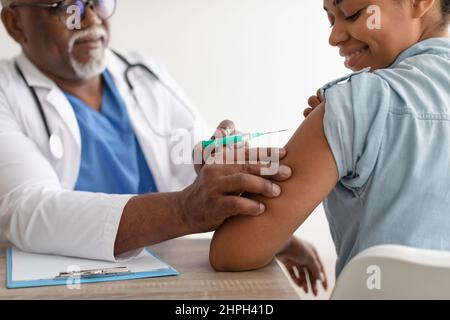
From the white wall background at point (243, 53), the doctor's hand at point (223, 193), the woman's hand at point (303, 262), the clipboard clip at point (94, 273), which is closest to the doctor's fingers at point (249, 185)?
the doctor's hand at point (223, 193)

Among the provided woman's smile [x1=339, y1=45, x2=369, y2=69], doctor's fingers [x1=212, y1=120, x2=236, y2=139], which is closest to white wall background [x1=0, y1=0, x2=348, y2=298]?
doctor's fingers [x1=212, y1=120, x2=236, y2=139]

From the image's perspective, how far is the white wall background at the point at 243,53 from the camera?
3500mm

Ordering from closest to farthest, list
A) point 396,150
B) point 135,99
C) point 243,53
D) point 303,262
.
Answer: point 396,150, point 303,262, point 135,99, point 243,53

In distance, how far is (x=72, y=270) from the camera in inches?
34.4

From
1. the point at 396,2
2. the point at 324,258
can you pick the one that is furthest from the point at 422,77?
the point at 324,258

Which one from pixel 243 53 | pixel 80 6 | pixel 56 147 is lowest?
pixel 243 53

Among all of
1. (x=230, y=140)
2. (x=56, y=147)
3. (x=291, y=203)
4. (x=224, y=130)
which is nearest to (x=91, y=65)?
(x=56, y=147)

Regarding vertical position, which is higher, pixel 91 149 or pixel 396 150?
pixel 396 150

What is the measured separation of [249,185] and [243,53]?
9.37ft

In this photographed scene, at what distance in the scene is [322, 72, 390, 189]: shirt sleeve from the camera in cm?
78

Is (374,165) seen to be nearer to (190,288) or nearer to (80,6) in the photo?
(190,288)

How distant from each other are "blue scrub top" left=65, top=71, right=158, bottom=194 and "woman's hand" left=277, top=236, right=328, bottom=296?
0.60 meters

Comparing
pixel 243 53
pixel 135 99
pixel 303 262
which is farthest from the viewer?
pixel 243 53
